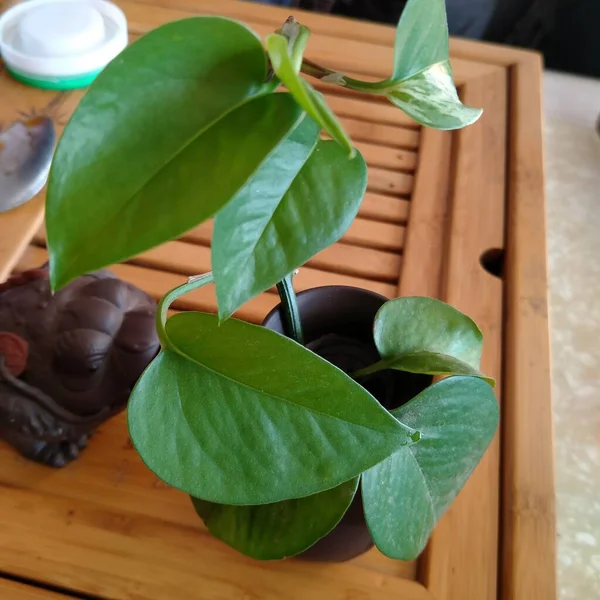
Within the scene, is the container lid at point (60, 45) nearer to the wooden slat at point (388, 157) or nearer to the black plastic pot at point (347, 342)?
the wooden slat at point (388, 157)

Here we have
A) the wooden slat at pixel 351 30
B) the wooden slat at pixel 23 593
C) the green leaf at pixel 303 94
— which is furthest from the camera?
the wooden slat at pixel 351 30

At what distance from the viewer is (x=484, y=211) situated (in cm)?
66

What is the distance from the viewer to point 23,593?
16.7 inches

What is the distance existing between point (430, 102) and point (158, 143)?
0.43 ft

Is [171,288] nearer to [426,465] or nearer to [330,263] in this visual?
[330,263]

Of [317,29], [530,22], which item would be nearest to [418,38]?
[317,29]

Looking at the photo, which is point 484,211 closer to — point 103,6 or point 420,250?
point 420,250

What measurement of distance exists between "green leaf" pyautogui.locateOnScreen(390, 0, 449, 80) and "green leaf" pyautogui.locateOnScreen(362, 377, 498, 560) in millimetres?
153

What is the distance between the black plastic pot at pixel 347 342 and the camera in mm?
396

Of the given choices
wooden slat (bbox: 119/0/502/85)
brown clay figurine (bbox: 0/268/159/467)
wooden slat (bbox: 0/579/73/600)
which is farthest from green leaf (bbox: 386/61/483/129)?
wooden slat (bbox: 119/0/502/85)

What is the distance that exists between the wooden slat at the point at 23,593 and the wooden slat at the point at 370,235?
0.32m

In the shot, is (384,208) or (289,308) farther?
(384,208)

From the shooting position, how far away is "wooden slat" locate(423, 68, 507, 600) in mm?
449

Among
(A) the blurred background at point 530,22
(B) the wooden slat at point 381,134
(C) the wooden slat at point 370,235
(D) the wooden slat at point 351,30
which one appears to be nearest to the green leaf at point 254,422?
(C) the wooden slat at point 370,235
